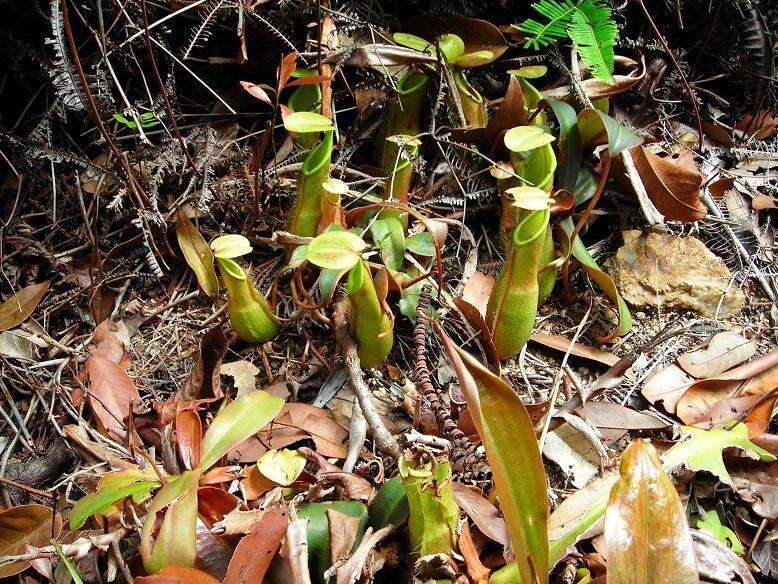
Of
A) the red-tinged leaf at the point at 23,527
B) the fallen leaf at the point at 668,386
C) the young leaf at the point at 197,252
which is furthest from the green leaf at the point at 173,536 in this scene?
the fallen leaf at the point at 668,386

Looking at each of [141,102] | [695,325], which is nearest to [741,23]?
[695,325]

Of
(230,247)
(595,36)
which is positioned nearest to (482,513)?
(230,247)

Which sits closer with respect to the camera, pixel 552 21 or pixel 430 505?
pixel 430 505

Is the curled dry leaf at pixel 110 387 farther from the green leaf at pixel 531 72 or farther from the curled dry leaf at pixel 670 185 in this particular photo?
the curled dry leaf at pixel 670 185

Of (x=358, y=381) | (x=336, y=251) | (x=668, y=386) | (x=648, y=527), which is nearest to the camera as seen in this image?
(x=648, y=527)

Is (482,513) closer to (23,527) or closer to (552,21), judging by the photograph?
(23,527)

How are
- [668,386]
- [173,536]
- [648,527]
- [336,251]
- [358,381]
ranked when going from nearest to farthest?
[648,527], [173,536], [336,251], [358,381], [668,386]
